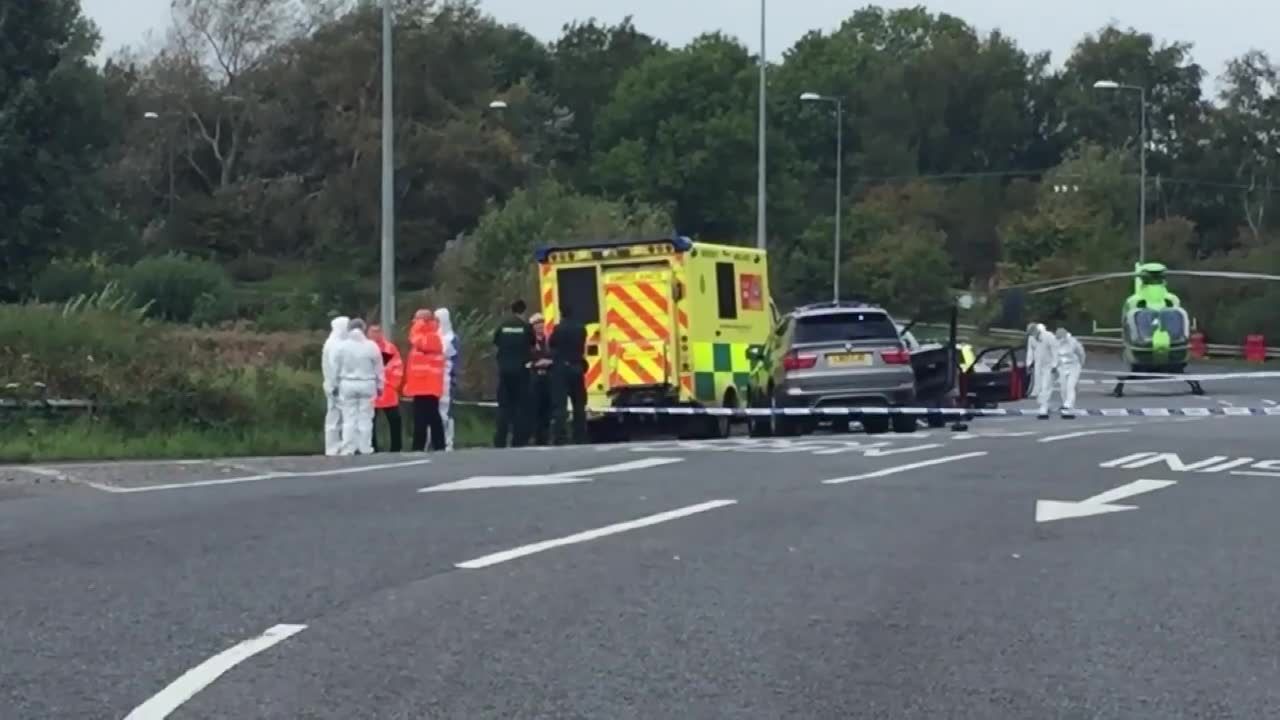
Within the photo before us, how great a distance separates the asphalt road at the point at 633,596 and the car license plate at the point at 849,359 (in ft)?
27.5

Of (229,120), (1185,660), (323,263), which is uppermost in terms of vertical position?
(229,120)

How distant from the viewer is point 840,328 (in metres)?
26.7

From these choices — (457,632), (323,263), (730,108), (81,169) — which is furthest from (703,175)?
(457,632)

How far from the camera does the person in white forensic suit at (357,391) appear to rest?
2322cm

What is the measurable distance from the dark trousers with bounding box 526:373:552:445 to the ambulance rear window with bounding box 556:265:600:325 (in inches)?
108

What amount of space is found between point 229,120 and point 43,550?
72.4m

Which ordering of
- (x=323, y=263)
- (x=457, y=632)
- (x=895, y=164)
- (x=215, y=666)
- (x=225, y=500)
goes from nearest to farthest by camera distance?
(x=215, y=666) < (x=457, y=632) < (x=225, y=500) < (x=323, y=263) < (x=895, y=164)

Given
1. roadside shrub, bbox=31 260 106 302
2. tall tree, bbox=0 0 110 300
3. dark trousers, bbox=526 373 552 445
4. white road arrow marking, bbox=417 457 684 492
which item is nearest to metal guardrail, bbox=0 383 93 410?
dark trousers, bbox=526 373 552 445

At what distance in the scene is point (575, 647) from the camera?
9.08 meters

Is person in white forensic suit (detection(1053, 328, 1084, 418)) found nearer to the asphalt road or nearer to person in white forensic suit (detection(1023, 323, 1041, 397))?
person in white forensic suit (detection(1023, 323, 1041, 397))

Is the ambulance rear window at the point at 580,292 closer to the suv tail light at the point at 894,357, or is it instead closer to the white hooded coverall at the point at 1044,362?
the suv tail light at the point at 894,357

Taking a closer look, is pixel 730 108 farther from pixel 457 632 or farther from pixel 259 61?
pixel 457 632

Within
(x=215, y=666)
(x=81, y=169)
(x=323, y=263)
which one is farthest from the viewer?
(x=323, y=263)

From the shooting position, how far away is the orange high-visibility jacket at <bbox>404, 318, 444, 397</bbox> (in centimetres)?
2436
